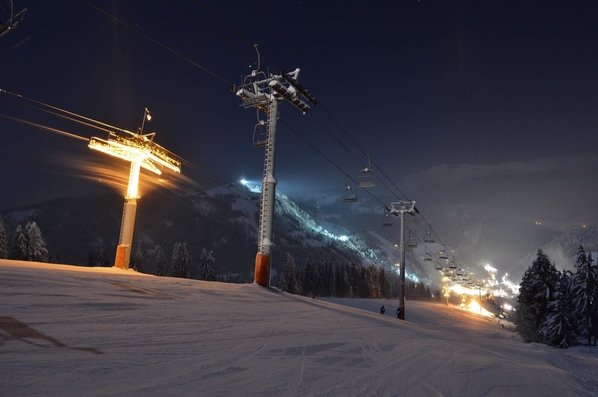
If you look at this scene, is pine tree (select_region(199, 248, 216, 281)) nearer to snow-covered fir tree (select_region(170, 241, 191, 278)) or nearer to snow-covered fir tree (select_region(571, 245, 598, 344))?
snow-covered fir tree (select_region(170, 241, 191, 278))

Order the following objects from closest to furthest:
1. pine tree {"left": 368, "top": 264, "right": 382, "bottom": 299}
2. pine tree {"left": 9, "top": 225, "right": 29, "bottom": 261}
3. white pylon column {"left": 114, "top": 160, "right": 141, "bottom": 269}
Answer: white pylon column {"left": 114, "top": 160, "right": 141, "bottom": 269} < pine tree {"left": 9, "top": 225, "right": 29, "bottom": 261} < pine tree {"left": 368, "top": 264, "right": 382, "bottom": 299}

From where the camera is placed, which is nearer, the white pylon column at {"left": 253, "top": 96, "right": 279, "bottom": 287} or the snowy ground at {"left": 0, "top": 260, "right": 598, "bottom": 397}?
the snowy ground at {"left": 0, "top": 260, "right": 598, "bottom": 397}

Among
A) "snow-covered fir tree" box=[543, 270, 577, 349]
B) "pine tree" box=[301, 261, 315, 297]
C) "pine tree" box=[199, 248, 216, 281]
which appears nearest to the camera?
"snow-covered fir tree" box=[543, 270, 577, 349]

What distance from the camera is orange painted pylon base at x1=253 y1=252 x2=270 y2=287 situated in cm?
1602

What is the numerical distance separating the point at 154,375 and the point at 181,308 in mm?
4183

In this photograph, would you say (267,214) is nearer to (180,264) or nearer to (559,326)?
(559,326)

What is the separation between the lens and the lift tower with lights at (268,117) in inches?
648

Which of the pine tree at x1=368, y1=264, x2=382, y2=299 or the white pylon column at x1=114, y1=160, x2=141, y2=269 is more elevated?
the white pylon column at x1=114, y1=160, x2=141, y2=269

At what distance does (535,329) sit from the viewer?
47.5m

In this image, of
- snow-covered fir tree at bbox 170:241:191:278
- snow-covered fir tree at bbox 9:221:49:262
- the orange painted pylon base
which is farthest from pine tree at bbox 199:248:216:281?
the orange painted pylon base

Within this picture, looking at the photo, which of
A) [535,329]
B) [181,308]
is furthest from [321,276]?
[181,308]

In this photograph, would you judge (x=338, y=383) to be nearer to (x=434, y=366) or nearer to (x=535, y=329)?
(x=434, y=366)

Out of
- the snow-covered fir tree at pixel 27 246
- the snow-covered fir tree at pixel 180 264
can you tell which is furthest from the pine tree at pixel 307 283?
the snow-covered fir tree at pixel 27 246

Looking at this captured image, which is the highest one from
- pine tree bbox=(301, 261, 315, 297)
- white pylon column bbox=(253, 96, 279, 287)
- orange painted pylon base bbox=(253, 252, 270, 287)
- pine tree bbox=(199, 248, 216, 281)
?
white pylon column bbox=(253, 96, 279, 287)
